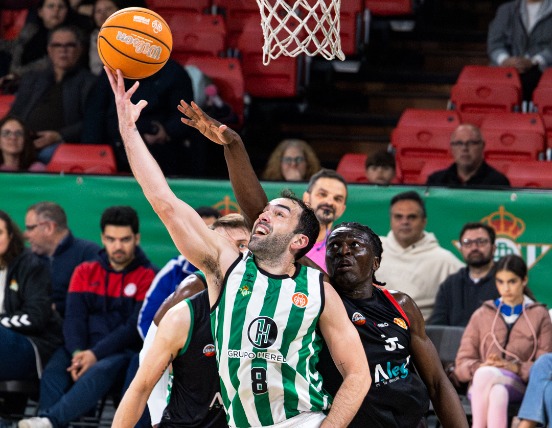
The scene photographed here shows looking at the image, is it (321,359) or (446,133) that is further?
(446,133)

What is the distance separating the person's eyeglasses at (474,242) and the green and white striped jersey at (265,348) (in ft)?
10.7

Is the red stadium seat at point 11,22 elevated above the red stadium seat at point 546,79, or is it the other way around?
the red stadium seat at point 11,22

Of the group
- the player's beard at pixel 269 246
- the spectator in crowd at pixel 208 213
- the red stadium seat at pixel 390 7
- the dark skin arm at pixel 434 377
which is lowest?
the dark skin arm at pixel 434 377

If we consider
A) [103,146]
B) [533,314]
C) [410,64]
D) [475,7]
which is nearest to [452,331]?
[533,314]

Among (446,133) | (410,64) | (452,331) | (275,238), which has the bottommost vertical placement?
(452,331)

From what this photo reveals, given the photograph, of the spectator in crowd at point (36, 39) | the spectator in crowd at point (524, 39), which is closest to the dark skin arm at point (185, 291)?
the spectator in crowd at point (524, 39)

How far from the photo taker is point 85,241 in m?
8.37

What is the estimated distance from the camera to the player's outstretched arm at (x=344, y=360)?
469cm

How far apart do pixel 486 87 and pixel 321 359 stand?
19.7 ft

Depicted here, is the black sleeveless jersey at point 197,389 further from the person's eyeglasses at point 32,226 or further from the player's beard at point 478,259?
the person's eyeglasses at point 32,226

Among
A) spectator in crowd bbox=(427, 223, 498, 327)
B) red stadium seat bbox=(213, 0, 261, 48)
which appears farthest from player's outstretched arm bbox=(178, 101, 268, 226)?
red stadium seat bbox=(213, 0, 261, 48)

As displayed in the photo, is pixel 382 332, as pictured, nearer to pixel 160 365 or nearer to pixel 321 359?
pixel 321 359

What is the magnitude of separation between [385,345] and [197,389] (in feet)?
3.19

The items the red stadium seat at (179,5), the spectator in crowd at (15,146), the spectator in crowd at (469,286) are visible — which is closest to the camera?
the spectator in crowd at (469,286)
